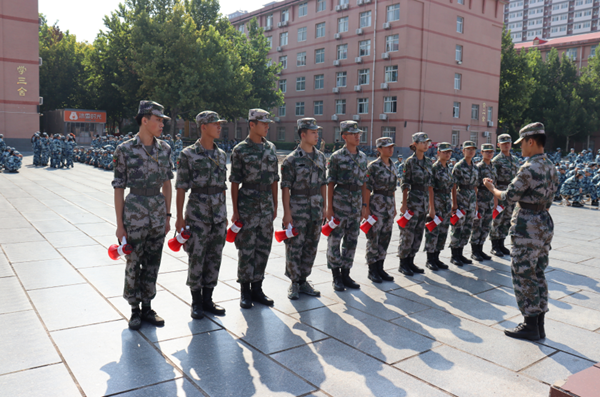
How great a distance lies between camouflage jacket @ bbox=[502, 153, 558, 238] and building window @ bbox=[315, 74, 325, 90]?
4311 centimetres

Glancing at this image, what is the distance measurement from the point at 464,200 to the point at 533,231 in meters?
2.89

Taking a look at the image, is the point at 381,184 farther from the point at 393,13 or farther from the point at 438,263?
the point at 393,13

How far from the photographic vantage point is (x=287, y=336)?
14.0 feet

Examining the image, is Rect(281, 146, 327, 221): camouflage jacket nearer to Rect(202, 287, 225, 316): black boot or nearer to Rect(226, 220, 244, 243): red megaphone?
Rect(226, 220, 244, 243): red megaphone

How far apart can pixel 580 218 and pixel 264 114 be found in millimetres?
11213

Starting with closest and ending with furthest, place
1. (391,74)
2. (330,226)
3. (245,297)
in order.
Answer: (245,297) < (330,226) < (391,74)

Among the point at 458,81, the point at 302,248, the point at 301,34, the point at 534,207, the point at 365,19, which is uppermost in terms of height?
the point at 301,34

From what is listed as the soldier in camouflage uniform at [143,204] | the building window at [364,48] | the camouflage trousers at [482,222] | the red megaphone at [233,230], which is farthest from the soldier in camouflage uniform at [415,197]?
the building window at [364,48]

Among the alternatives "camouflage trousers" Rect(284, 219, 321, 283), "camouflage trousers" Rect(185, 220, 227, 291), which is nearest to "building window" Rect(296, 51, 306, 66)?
"camouflage trousers" Rect(284, 219, 321, 283)

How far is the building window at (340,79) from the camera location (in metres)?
44.0

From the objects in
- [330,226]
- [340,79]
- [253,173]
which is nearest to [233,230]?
[253,173]

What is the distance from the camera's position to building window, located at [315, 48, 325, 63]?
45781 mm

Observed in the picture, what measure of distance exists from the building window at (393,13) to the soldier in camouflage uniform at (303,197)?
36.8 meters

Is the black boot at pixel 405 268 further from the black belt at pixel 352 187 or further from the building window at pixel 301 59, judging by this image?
the building window at pixel 301 59
